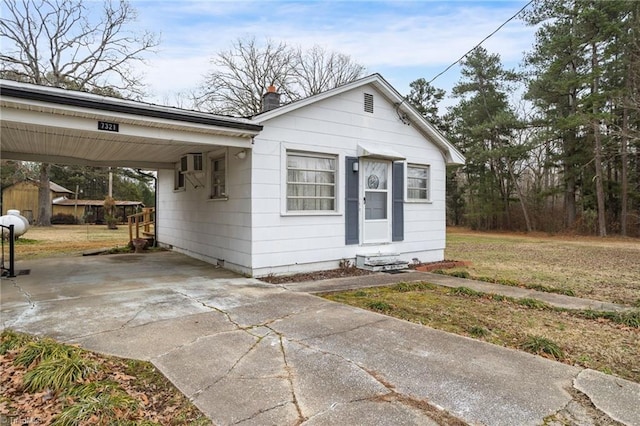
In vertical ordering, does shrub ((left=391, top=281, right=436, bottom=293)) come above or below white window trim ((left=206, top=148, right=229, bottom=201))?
below

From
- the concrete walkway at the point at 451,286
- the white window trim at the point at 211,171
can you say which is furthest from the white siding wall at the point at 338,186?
the white window trim at the point at 211,171

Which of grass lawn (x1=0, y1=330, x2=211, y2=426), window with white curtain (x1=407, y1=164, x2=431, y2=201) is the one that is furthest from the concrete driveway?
window with white curtain (x1=407, y1=164, x2=431, y2=201)

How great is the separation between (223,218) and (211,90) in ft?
65.7

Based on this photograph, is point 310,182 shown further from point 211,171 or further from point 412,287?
point 412,287

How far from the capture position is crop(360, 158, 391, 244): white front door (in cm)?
829

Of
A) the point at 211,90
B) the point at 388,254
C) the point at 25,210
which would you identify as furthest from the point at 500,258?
the point at 25,210

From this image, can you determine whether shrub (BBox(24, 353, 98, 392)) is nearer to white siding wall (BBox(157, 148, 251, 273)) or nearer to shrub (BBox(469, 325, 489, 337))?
shrub (BBox(469, 325, 489, 337))

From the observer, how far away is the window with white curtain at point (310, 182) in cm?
736

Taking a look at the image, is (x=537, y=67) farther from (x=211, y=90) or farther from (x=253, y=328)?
(x=253, y=328)

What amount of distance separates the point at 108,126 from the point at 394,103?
6.04m

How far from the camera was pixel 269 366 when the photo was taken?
3029 millimetres

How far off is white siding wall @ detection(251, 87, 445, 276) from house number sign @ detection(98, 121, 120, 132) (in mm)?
2190

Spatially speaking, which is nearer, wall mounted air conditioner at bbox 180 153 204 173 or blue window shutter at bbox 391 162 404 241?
wall mounted air conditioner at bbox 180 153 204 173

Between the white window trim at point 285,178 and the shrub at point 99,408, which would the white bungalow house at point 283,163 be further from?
the shrub at point 99,408
